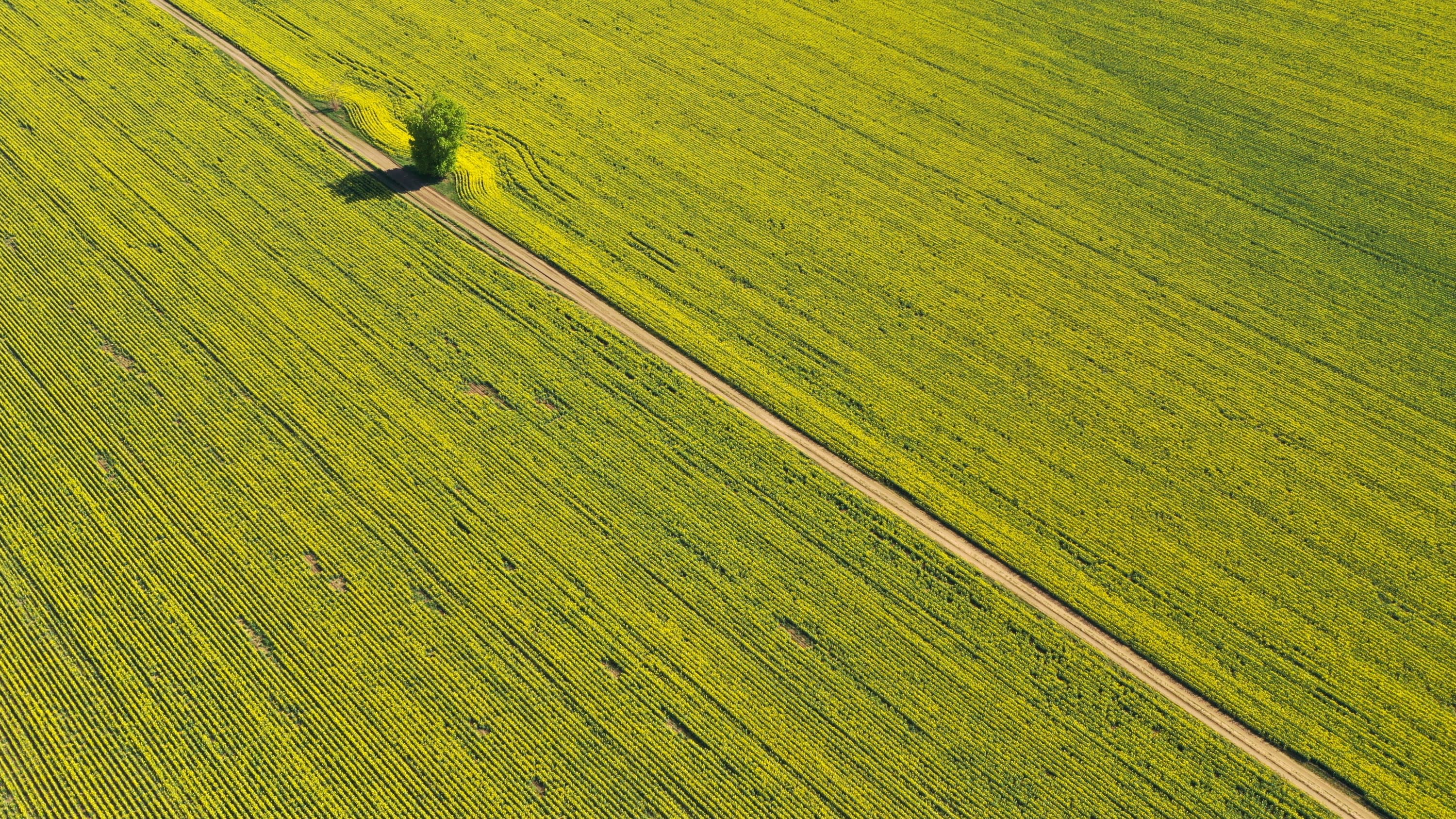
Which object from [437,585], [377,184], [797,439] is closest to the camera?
[437,585]

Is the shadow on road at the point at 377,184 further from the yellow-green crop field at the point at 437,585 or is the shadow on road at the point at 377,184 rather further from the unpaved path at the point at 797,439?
the yellow-green crop field at the point at 437,585

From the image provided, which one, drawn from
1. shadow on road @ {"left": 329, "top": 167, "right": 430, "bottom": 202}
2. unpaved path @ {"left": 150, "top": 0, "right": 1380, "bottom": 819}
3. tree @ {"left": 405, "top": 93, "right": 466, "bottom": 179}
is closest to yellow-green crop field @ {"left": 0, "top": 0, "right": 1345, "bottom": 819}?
unpaved path @ {"left": 150, "top": 0, "right": 1380, "bottom": 819}

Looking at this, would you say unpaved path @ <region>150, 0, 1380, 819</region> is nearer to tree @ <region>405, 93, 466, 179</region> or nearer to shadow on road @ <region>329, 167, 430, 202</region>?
shadow on road @ <region>329, 167, 430, 202</region>

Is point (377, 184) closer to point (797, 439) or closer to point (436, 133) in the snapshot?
point (436, 133)

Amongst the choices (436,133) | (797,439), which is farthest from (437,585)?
(436,133)

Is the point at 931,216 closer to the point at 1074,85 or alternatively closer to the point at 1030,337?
the point at 1030,337

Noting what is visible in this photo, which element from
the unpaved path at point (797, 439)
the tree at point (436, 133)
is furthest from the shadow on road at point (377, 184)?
the tree at point (436, 133)

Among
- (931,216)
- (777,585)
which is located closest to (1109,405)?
(931,216)
